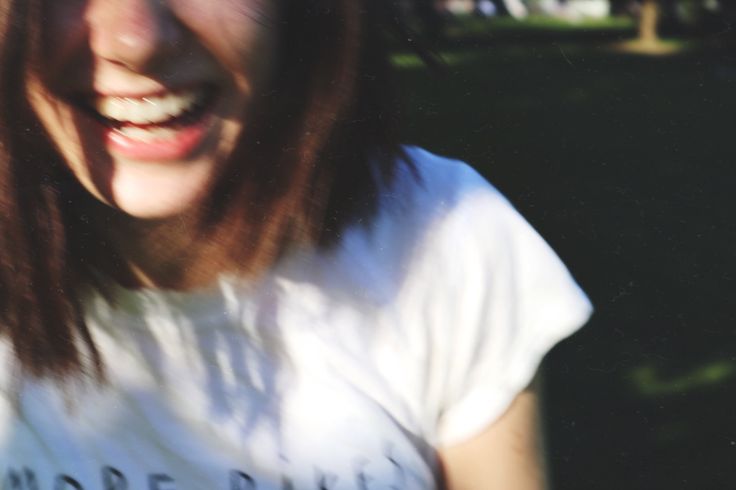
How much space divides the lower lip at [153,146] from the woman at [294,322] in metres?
0.07

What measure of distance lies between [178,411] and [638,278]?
2.60m

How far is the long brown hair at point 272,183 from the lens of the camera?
0.92m

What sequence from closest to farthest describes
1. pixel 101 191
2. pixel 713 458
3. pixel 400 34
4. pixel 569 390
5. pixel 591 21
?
pixel 101 191, pixel 400 34, pixel 713 458, pixel 569 390, pixel 591 21

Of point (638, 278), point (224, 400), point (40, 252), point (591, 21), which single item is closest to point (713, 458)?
point (638, 278)

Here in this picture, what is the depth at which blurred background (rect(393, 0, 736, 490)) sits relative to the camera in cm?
241

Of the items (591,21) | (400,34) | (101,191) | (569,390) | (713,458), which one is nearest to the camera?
(101,191)

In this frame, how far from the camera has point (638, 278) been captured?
339cm

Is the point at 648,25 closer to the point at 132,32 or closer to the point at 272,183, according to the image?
the point at 272,183

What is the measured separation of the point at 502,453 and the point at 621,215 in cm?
318

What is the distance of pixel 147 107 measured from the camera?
884mm

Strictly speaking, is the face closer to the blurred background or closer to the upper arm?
the blurred background

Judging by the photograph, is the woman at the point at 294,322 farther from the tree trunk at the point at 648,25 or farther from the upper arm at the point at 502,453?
the tree trunk at the point at 648,25

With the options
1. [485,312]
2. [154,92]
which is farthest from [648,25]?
[154,92]

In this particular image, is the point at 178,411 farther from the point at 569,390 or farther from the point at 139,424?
the point at 569,390
